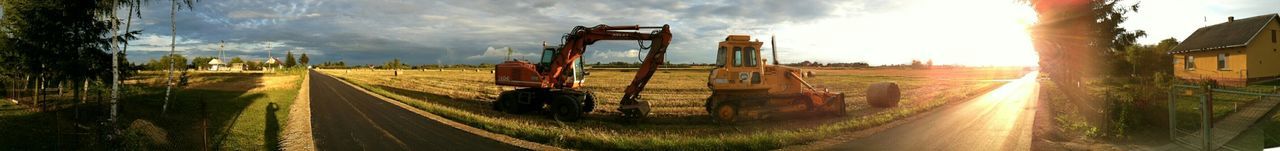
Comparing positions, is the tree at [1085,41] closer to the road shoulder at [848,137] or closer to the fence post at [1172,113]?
the road shoulder at [848,137]

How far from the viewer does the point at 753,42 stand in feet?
51.1

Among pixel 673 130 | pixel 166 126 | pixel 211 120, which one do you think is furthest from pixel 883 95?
pixel 166 126

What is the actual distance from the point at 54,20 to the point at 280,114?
6.39 metres

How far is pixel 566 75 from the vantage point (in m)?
18.9

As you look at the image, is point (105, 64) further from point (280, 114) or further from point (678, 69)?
point (678, 69)

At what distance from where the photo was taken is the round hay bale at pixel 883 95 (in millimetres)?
21594

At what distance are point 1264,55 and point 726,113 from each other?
1098cm

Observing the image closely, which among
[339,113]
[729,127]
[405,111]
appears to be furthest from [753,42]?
[339,113]

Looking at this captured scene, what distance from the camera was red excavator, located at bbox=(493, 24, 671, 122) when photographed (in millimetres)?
17484

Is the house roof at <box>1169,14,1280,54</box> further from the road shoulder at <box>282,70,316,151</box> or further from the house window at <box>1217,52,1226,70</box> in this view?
the road shoulder at <box>282,70,316,151</box>

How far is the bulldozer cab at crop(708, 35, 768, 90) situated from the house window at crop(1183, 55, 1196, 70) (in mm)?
11724

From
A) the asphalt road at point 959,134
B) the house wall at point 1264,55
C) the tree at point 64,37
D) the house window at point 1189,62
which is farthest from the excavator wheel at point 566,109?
the house window at point 1189,62

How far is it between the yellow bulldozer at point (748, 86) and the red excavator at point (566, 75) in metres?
2.21

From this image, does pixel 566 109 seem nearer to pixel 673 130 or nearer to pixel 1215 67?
pixel 673 130
